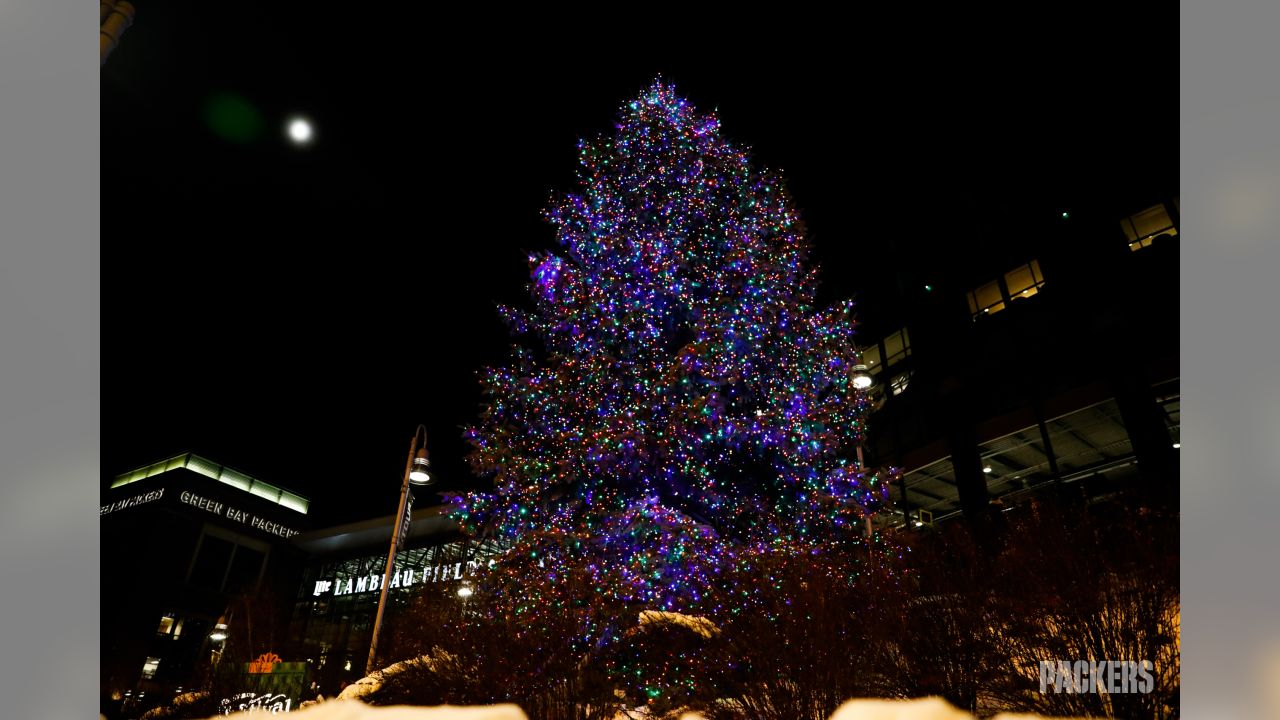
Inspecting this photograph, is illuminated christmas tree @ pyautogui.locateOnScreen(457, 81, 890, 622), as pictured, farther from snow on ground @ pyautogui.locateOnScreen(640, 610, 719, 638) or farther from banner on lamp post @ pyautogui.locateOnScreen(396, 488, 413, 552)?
banner on lamp post @ pyautogui.locateOnScreen(396, 488, 413, 552)

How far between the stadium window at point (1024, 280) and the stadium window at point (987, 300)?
0.42 metres

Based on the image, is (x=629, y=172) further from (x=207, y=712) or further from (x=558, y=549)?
(x=207, y=712)

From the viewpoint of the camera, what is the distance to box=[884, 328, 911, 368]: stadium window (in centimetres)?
2735

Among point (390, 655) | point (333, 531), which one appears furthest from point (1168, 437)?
point (333, 531)

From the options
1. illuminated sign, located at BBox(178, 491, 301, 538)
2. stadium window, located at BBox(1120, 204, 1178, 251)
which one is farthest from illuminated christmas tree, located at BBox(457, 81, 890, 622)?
illuminated sign, located at BBox(178, 491, 301, 538)

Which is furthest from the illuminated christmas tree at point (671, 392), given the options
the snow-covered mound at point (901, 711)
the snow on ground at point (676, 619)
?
the snow-covered mound at point (901, 711)

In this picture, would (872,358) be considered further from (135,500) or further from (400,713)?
(135,500)

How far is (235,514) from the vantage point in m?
59.0

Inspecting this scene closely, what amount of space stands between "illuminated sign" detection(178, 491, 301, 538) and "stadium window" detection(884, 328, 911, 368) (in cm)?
5313

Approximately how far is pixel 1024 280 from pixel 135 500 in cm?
6592

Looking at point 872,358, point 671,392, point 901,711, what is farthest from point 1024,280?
point 901,711

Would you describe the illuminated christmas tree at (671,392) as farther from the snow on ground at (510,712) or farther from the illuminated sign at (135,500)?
the illuminated sign at (135,500)

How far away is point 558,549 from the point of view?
35.9 ft
